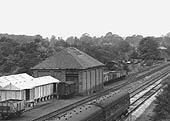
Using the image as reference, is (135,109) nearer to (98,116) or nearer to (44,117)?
(44,117)

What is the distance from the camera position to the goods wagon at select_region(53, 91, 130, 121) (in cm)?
1689

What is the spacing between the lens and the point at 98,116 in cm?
1959

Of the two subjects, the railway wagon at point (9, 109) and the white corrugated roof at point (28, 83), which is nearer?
the railway wagon at point (9, 109)

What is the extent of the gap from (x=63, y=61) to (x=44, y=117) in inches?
778

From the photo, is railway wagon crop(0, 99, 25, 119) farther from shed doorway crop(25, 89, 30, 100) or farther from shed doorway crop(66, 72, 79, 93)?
shed doorway crop(66, 72, 79, 93)

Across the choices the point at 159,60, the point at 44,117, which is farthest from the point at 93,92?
the point at 159,60

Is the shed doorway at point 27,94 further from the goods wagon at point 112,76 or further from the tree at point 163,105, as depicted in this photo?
the goods wagon at point 112,76

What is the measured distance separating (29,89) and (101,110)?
60.6 feet

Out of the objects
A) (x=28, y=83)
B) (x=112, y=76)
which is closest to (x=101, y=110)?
(x=28, y=83)

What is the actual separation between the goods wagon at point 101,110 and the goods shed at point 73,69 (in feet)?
59.4

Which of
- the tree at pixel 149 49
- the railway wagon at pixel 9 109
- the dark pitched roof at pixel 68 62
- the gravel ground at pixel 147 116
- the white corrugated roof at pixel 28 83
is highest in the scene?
the tree at pixel 149 49

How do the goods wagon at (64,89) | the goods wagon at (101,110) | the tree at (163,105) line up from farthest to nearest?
the goods wagon at (64,89), the tree at (163,105), the goods wagon at (101,110)

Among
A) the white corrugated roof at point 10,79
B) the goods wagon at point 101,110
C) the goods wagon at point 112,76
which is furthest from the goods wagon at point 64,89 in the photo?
the goods wagon at point 112,76

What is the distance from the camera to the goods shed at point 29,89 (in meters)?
36.3
